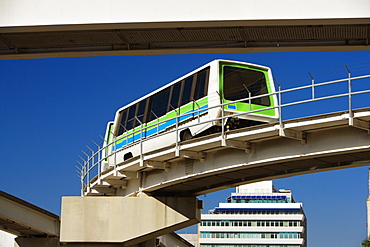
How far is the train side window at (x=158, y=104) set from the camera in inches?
1204

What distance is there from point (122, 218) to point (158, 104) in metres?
5.21

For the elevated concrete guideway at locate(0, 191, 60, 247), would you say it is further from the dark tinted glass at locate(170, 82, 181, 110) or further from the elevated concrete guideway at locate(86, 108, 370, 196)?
the dark tinted glass at locate(170, 82, 181, 110)

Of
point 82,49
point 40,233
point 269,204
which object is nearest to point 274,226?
point 269,204

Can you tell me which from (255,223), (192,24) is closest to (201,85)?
(192,24)

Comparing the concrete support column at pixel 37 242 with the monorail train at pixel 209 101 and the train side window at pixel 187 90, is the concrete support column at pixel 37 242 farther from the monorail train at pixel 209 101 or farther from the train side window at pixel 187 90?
the train side window at pixel 187 90

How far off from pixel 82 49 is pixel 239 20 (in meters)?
2.28

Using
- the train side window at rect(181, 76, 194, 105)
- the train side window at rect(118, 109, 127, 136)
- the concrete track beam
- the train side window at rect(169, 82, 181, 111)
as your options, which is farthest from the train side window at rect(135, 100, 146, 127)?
the concrete track beam

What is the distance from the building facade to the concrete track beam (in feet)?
392

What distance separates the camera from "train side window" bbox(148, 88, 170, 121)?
30.6 metres

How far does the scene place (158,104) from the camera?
31188 mm

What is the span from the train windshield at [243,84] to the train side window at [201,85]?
2.46ft

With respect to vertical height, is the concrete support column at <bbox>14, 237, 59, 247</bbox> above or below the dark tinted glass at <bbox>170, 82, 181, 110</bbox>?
below

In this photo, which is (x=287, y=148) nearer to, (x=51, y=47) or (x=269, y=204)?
(x=51, y=47)

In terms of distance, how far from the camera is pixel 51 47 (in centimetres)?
806
